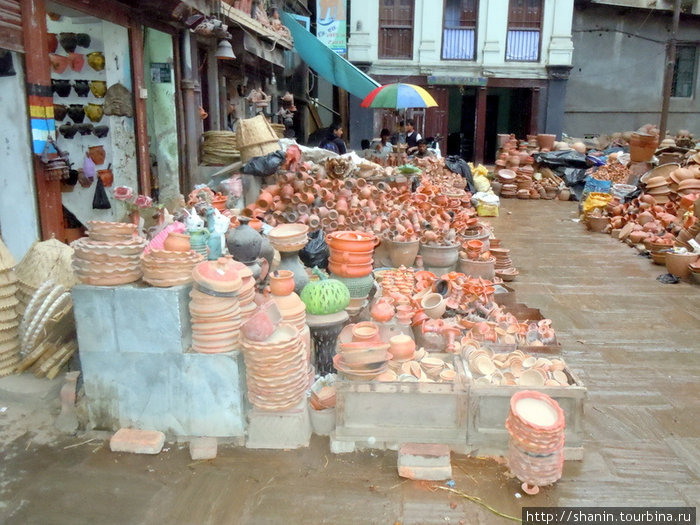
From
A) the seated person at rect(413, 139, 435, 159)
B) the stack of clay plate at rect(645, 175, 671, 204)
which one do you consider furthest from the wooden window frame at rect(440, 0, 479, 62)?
the stack of clay plate at rect(645, 175, 671, 204)

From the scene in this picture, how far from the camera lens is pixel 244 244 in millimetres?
4410

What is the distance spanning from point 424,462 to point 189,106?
21.8ft

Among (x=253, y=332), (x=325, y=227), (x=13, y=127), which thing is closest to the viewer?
(x=253, y=332)

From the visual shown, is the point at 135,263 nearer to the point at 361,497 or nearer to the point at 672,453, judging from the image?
the point at 361,497

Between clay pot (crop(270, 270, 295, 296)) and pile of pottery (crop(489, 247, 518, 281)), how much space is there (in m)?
4.01

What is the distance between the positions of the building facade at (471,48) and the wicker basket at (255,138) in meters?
12.2

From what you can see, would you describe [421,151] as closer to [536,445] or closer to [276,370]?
[276,370]

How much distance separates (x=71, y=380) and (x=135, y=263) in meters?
1.00

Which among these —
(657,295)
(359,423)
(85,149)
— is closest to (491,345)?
(359,423)

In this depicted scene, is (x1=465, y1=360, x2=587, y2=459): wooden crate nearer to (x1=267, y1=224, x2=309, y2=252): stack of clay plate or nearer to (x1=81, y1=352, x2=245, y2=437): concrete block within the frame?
(x1=81, y1=352, x2=245, y2=437): concrete block

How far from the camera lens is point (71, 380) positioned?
4062mm

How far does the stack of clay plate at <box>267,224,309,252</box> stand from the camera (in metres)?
4.62

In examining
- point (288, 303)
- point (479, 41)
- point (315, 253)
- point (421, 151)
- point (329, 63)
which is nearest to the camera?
point (288, 303)

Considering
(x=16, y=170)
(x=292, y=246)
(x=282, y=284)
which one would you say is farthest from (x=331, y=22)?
(x=282, y=284)
